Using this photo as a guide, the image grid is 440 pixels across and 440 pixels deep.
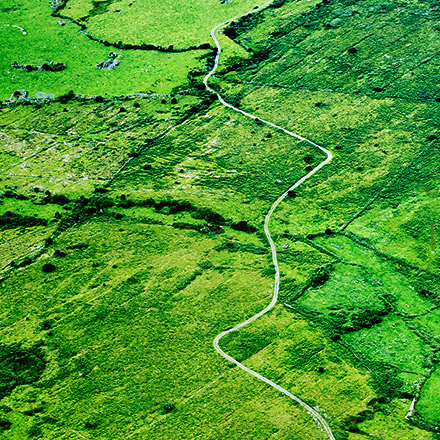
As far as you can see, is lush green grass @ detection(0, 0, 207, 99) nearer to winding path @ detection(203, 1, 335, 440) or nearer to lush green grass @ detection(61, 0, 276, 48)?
lush green grass @ detection(61, 0, 276, 48)

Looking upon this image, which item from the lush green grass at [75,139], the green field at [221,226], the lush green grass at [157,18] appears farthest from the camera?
the lush green grass at [157,18]

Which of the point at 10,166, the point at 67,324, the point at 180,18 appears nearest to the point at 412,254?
the point at 67,324

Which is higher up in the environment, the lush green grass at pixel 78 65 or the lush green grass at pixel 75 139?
the lush green grass at pixel 78 65

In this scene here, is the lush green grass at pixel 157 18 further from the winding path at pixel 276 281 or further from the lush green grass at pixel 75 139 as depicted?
the lush green grass at pixel 75 139

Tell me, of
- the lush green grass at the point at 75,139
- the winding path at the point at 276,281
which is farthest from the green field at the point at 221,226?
the winding path at the point at 276,281

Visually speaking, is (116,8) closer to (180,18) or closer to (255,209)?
(180,18)

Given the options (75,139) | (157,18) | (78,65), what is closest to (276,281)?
(75,139)

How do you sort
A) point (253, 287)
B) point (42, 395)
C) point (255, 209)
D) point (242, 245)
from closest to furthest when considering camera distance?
point (42, 395), point (253, 287), point (242, 245), point (255, 209)

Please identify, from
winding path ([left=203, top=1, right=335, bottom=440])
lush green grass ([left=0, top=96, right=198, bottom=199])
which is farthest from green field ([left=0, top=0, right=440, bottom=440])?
winding path ([left=203, top=1, right=335, bottom=440])
